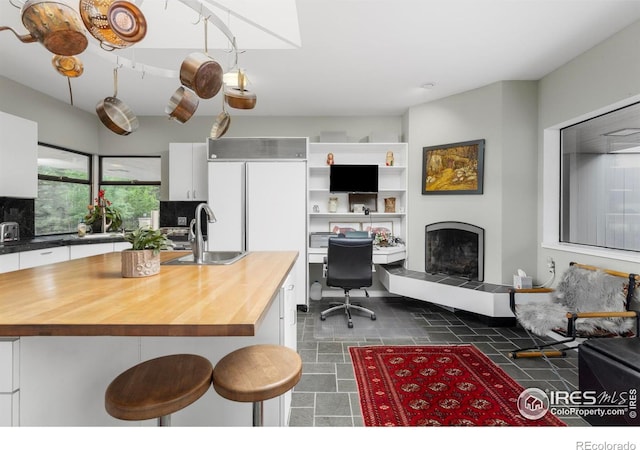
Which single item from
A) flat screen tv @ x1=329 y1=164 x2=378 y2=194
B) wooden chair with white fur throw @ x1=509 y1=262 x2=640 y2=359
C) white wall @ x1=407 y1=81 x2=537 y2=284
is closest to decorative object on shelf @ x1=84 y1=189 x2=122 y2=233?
flat screen tv @ x1=329 y1=164 x2=378 y2=194

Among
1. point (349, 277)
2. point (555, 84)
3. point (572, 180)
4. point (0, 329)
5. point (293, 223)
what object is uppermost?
point (555, 84)

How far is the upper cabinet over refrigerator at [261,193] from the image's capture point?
4.33 metres

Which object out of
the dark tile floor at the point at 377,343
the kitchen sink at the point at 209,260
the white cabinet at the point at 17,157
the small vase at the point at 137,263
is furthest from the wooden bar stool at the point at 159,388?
the white cabinet at the point at 17,157

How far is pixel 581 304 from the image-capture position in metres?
2.72

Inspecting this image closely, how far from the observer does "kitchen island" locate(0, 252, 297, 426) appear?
982 millimetres

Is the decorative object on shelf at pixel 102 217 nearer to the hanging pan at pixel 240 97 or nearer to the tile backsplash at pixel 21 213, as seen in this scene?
the tile backsplash at pixel 21 213

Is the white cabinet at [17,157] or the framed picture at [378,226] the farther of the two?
the framed picture at [378,226]

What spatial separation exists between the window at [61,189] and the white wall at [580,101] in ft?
19.2

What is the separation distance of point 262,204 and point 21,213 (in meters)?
2.72

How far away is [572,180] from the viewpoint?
340 centimetres
